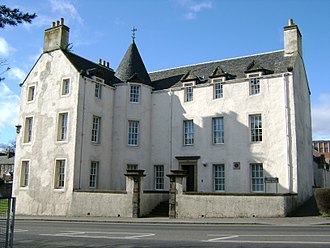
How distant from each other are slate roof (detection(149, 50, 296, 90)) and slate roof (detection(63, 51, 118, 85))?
156 inches

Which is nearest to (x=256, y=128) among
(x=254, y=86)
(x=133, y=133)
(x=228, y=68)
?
(x=254, y=86)

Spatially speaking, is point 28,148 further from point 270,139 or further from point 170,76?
point 270,139

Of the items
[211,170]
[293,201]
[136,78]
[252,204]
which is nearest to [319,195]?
[293,201]

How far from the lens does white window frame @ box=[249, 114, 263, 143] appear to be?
84.9ft

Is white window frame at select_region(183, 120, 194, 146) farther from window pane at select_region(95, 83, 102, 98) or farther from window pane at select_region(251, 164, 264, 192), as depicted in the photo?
window pane at select_region(95, 83, 102, 98)

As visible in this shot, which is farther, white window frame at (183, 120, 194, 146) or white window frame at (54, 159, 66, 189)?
white window frame at (183, 120, 194, 146)

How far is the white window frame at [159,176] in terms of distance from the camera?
2923 cm

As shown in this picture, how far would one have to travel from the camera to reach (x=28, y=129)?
29.6 meters

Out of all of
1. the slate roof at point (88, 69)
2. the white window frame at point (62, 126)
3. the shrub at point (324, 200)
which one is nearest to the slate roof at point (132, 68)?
the slate roof at point (88, 69)

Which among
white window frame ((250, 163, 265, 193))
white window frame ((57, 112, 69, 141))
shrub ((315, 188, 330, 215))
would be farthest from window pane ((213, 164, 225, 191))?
white window frame ((57, 112, 69, 141))

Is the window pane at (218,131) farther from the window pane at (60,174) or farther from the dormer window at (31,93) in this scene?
the dormer window at (31,93)

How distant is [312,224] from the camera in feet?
57.8

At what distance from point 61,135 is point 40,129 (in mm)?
2136

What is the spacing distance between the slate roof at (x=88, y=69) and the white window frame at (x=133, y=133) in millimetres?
3856
